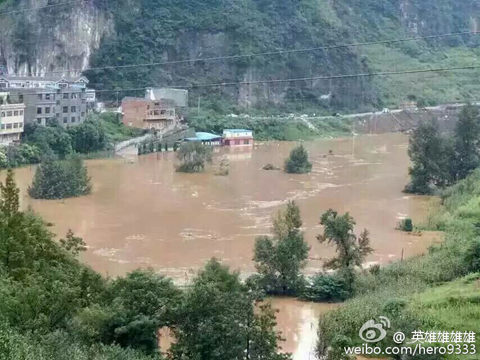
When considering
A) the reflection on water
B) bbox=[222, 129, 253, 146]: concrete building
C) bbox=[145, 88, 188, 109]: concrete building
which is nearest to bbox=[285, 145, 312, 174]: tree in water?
bbox=[222, 129, 253, 146]: concrete building

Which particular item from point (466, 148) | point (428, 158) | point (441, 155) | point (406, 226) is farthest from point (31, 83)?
point (406, 226)

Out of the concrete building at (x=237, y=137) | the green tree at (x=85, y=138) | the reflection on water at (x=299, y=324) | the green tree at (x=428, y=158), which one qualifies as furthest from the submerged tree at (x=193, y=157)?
the reflection on water at (x=299, y=324)

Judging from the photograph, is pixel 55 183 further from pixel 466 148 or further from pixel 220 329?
pixel 220 329

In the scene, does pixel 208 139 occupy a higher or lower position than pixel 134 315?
higher

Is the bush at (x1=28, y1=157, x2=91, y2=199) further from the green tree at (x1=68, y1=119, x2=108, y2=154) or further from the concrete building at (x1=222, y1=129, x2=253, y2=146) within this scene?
the concrete building at (x1=222, y1=129, x2=253, y2=146)

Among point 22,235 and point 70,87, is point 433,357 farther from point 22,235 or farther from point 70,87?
point 70,87

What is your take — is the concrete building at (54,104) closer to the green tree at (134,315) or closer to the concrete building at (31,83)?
the concrete building at (31,83)

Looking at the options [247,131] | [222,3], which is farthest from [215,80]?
[247,131]

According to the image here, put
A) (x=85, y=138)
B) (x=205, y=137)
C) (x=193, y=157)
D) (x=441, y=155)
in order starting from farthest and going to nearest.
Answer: (x=205, y=137)
(x=85, y=138)
(x=193, y=157)
(x=441, y=155)
